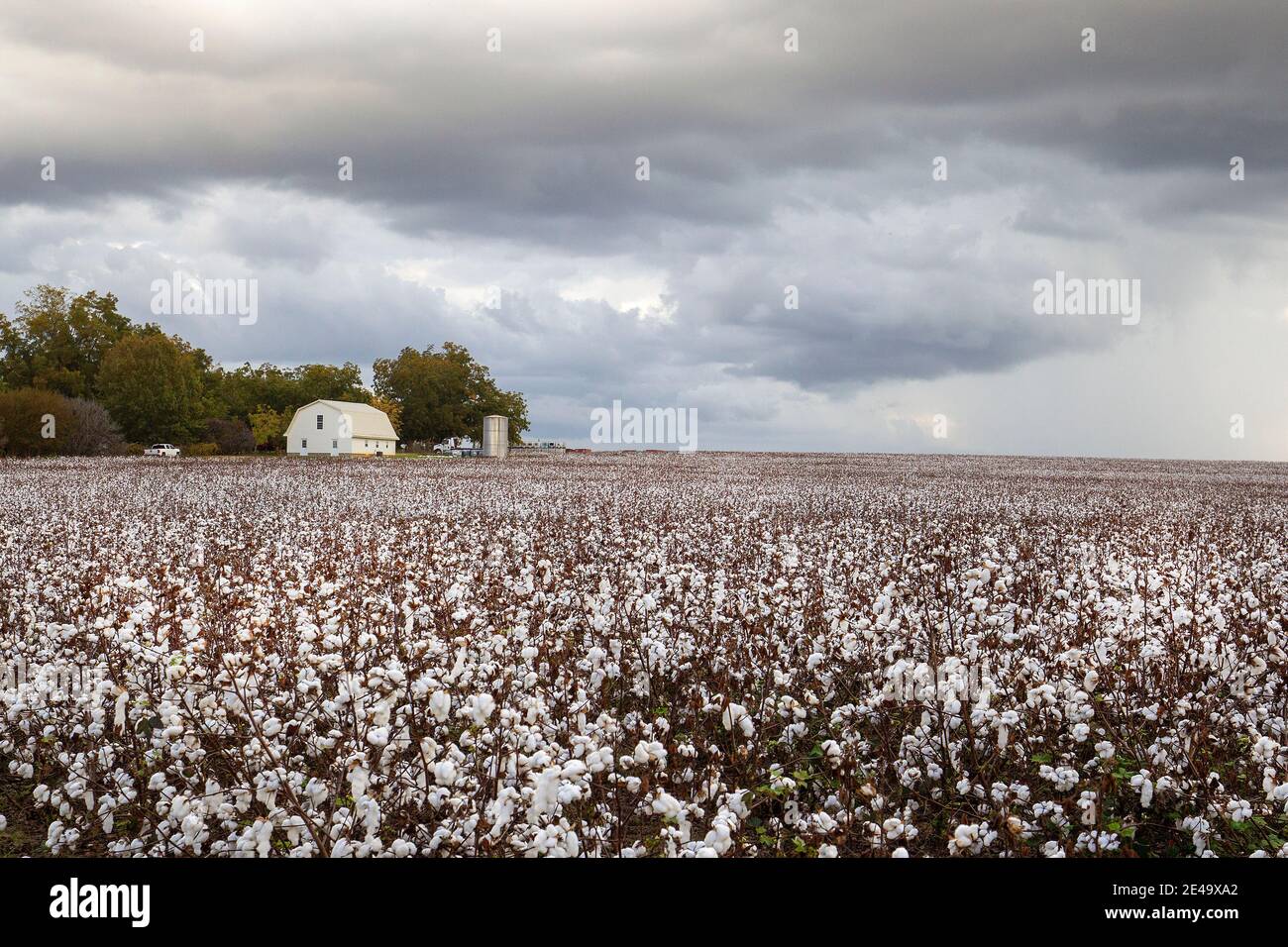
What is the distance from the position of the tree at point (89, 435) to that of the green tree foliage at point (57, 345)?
18.8 m

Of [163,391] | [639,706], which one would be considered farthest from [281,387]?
[639,706]

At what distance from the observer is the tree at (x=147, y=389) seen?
236ft

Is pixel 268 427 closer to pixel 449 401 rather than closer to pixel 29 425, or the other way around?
pixel 449 401

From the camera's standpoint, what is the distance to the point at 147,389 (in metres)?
71.8

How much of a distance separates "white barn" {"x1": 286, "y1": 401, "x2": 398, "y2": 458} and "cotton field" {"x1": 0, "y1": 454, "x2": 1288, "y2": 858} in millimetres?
72089

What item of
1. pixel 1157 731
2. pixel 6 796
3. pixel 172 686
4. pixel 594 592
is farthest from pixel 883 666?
pixel 6 796

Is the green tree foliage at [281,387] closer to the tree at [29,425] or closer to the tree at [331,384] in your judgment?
the tree at [331,384]

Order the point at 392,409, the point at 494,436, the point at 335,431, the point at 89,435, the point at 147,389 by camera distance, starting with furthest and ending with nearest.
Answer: the point at 392,409, the point at 335,431, the point at 494,436, the point at 147,389, the point at 89,435

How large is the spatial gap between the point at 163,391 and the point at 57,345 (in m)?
15.5

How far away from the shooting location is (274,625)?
294 inches

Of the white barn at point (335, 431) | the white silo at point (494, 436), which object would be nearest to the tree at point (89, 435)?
the white barn at point (335, 431)

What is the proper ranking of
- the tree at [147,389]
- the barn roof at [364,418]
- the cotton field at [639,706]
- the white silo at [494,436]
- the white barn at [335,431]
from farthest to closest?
the barn roof at [364,418], the white barn at [335,431], the white silo at [494,436], the tree at [147,389], the cotton field at [639,706]

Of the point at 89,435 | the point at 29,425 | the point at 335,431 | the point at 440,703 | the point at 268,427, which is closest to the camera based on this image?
the point at 440,703
